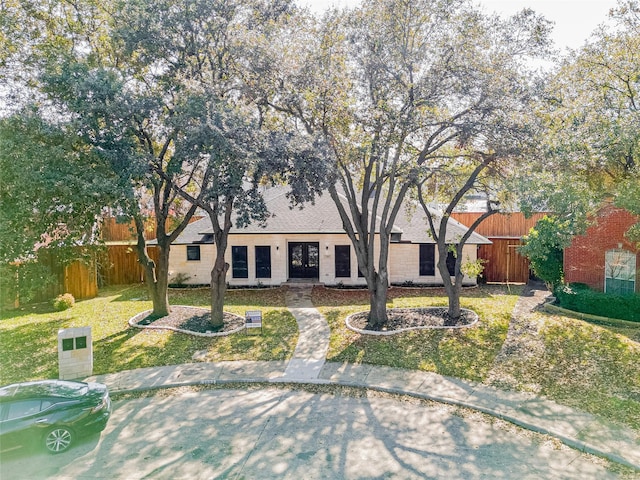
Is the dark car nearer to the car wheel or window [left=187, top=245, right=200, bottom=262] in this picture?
the car wheel

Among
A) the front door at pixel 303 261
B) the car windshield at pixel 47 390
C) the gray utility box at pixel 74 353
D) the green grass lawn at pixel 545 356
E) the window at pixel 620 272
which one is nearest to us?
the car windshield at pixel 47 390

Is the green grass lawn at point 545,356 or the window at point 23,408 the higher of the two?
the window at point 23,408

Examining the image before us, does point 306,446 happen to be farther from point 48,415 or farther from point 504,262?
point 504,262

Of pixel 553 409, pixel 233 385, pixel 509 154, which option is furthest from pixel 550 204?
Result: pixel 233 385

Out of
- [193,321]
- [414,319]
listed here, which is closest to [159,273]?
[193,321]

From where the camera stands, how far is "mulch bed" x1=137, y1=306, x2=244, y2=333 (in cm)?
1497

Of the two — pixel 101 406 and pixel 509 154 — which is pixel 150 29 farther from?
pixel 509 154

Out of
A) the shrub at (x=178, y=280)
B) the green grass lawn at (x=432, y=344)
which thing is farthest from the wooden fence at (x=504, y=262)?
the shrub at (x=178, y=280)

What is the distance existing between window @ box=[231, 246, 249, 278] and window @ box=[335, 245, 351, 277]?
466cm

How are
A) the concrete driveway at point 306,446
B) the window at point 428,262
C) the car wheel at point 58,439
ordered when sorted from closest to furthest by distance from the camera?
the concrete driveway at point 306,446
the car wheel at point 58,439
the window at point 428,262

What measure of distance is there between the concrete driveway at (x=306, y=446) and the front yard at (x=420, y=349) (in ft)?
7.52

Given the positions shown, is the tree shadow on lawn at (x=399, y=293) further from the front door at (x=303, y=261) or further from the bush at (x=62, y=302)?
the bush at (x=62, y=302)

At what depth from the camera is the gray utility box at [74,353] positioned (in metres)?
11.0

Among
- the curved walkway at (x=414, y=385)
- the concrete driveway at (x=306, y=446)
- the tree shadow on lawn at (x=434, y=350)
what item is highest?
the tree shadow on lawn at (x=434, y=350)
